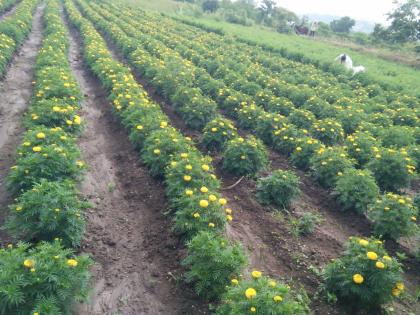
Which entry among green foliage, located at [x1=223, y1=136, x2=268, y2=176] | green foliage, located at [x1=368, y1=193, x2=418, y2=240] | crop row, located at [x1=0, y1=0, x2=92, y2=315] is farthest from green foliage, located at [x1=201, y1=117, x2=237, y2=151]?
green foliage, located at [x1=368, y1=193, x2=418, y2=240]

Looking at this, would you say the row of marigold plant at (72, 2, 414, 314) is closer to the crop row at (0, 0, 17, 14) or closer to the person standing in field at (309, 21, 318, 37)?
the crop row at (0, 0, 17, 14)

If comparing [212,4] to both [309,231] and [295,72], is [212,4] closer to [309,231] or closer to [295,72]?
[295,72]

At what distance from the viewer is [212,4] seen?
58.9m

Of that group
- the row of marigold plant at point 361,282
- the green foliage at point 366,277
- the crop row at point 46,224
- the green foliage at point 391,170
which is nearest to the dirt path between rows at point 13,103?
the crop row at point 46,224

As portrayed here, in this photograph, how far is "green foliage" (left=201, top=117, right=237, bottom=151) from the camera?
9.92 meters

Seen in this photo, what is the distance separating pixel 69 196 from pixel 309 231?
4611 millimetres

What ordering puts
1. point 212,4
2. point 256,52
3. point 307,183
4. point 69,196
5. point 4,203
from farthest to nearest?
point 212,4, point 256,52, point 307,183, point 4,203, point 69,196

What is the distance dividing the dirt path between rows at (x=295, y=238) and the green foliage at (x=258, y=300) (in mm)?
1400

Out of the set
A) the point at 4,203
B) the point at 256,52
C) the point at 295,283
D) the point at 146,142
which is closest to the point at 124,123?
the point at 146,142

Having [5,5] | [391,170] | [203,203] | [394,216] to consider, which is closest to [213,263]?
[203,203]

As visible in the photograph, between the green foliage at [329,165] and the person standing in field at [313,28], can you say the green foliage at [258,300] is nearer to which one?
the green foliage at [329,165]

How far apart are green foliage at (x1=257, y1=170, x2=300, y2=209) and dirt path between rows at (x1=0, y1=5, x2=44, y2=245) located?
5088 mm

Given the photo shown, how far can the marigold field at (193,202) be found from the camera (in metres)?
5.15

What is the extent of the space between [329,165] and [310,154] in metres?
1.00
